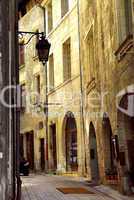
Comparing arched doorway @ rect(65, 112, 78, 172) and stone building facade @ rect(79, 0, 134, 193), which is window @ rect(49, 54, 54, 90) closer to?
arched doorway @ rect(65, 112, 78, 172)

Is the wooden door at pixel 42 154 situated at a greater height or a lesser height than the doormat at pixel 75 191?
greater

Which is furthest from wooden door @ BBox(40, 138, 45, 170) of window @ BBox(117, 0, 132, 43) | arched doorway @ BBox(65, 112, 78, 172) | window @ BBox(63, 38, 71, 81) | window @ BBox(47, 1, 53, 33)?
window @ BBox(117, 0, 132, 43)

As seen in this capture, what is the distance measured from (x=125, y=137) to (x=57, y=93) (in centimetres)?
1173

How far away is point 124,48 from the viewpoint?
1197 centimetres

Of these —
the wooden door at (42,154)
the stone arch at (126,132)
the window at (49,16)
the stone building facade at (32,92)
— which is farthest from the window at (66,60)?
the stone arch at (126,132)

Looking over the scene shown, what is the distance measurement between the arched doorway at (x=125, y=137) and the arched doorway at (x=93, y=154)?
16.4 ft

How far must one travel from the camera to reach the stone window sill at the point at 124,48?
37.4 feet

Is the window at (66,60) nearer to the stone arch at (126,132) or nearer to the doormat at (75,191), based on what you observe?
the doormat at (75,191)

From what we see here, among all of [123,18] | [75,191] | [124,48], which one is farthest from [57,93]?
[124,48]

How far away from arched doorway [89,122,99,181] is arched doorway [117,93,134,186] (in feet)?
16.4

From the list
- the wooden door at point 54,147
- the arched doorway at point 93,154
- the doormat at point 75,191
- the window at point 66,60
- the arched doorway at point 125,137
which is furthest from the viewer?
the wooden door at point 54,147

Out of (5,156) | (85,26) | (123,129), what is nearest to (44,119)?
(85,26)

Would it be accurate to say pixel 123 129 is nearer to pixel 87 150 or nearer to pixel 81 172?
pixel 87 150

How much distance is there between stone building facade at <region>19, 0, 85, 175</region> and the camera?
21.4 m
